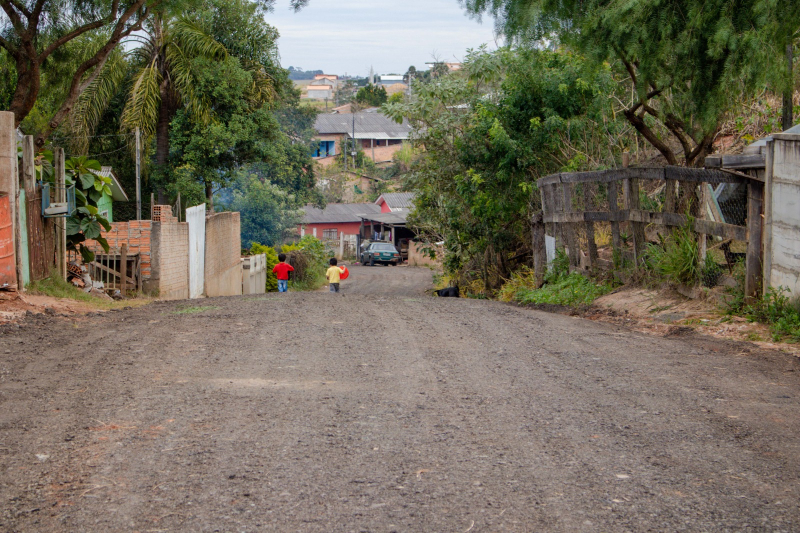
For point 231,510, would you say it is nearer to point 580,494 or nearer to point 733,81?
point 580,494

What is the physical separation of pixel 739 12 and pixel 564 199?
5.82 m

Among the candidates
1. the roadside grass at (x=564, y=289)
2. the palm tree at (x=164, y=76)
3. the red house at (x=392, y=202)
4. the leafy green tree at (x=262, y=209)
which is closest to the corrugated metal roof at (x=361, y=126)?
the red house at (x=392, y=202)

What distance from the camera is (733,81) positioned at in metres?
9.05

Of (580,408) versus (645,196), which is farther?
(645,196)

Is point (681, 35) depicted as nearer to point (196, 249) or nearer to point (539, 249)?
point (539, 249)

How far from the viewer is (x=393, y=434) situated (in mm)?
4828

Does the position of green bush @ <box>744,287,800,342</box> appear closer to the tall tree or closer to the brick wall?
the tall tree

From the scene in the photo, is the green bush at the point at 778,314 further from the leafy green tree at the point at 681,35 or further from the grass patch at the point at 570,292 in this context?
the grass patch at the point at 570,292

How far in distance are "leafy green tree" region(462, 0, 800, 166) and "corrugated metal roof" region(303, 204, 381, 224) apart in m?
49.6

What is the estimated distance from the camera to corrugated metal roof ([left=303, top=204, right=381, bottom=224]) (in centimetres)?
6072

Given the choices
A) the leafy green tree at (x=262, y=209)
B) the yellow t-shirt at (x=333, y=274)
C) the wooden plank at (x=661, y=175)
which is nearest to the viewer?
the wooden plank at (x=661, y=175)

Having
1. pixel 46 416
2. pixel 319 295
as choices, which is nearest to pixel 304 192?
pixel 319 295

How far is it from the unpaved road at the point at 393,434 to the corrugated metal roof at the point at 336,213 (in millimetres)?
52228

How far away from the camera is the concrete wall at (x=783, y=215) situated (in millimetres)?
7961
